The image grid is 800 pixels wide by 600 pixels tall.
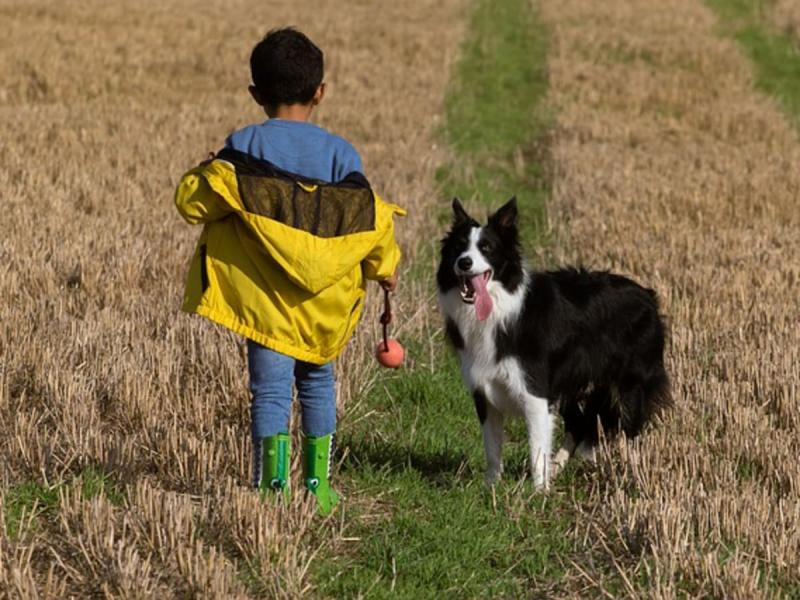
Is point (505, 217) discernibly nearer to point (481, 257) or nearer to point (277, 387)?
point (481, 257)

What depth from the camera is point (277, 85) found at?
14.3ft

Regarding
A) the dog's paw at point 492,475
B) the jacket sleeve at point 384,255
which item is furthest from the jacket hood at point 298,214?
the dog's paw at point 492,475

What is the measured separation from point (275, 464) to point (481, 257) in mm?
1251

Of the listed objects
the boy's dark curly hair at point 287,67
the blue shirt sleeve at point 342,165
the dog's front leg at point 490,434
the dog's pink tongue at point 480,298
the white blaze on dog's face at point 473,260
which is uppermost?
the boy's dark curly hair at point 287,67

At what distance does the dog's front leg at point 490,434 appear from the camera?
206 inches

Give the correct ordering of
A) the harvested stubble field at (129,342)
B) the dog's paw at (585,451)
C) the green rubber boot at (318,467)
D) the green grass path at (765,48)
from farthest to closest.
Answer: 1. the green grass path at (765,48)
2. the dog's paw at (585,451)
3. the green rubber boot at (318,467)
4. the harvested stubble field at (129,342)

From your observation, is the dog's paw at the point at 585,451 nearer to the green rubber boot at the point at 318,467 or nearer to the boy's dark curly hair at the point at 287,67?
the green rubber boot at the point at 318,467

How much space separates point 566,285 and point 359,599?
6.83 feet

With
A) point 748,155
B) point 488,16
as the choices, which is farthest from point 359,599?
point 488,16

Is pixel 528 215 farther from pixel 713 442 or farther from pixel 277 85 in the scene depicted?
pixel 277 85

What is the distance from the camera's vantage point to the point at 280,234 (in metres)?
4.24

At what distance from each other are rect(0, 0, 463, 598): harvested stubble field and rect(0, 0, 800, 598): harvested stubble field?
2 cm

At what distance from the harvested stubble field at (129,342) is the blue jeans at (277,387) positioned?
28 centimetres

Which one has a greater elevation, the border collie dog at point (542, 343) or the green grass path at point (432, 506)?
the border collie dog at point (542, 343)
